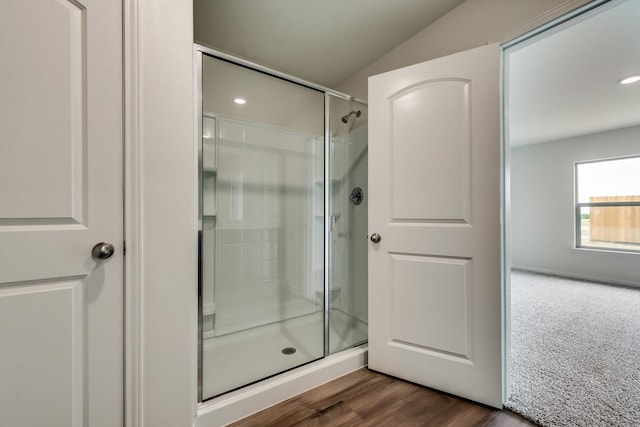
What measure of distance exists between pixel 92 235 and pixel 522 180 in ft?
20.1

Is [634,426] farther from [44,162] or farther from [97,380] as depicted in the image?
[44,162]

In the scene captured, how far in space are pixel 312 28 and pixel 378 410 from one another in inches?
96.6

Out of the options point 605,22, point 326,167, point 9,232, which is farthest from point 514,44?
point 9,232

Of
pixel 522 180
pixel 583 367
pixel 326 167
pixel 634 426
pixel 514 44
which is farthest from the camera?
pixel 522 180

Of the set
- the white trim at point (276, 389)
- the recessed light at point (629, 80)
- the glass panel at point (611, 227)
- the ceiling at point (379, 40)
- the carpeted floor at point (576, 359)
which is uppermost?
the ceiling at point (379, 40)

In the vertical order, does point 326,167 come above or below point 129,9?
below

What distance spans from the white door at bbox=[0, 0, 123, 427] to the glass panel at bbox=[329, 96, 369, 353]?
142cm

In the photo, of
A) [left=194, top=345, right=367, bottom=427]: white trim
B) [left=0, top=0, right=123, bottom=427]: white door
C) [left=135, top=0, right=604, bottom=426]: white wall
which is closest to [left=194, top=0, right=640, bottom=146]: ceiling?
[left=135, top=0, right=604, bottom=426]: white wall

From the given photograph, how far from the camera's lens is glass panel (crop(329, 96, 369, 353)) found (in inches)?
85.2

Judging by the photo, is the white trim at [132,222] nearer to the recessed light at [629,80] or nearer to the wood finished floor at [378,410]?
the wood finished floor at [378,410]

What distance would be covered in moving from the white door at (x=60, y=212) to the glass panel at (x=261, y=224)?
2.04ft

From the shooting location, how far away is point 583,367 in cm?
181

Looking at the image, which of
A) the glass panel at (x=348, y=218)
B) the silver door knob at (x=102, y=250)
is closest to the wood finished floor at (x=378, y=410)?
the glass panel at (x=348, y=218)

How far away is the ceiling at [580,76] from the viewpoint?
1.86m
